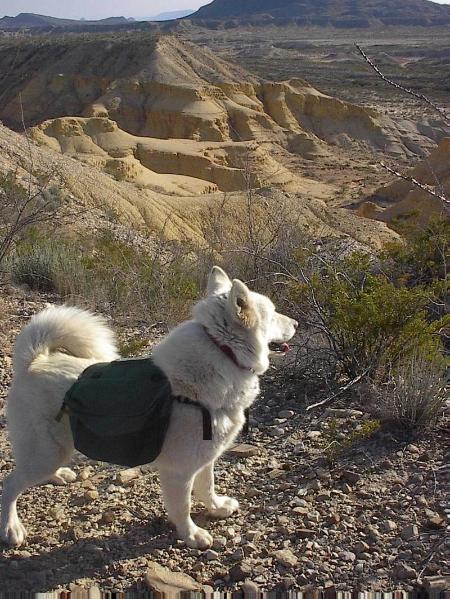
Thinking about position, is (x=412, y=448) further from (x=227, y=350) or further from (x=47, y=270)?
(x=47, y=270)

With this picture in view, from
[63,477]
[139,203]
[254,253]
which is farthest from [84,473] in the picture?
[139,203]

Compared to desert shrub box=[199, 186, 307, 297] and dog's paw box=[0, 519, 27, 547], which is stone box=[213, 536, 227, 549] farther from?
desert shrub box=[199, 186, 307, 297]

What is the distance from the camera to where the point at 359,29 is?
195m

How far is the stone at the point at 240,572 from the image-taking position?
141 inches

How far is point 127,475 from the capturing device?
14.9 ft

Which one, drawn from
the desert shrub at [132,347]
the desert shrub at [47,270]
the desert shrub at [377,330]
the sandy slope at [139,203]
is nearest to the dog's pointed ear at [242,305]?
the desert shrub at [377,330]

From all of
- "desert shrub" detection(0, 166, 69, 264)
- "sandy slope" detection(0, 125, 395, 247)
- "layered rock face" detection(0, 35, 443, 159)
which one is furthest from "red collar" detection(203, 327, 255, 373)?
"layered rock face" detection(0, 35, 443, 159)

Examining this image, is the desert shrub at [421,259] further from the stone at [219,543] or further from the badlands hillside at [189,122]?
the badlands hillside at [189,122]

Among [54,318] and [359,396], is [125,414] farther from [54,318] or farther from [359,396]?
[359,396]

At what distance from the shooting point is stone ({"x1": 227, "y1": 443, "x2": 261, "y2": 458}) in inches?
190

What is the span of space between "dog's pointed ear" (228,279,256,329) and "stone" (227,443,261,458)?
1.54 metres

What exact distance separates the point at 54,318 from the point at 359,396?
9.01ft

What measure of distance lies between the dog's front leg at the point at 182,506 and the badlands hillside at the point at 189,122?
2269 cm

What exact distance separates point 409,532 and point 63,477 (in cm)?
229
